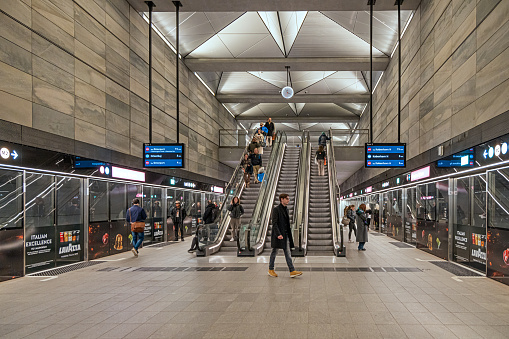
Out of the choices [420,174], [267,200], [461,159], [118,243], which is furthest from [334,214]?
Result: [118,243]

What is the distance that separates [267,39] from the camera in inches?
685

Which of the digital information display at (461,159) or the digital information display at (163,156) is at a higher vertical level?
the digital information display at (163,156)

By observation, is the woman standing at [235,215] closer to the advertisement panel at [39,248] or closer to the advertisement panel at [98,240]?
the advertisement panel at [98,240]

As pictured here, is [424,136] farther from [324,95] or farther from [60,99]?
[324,95]

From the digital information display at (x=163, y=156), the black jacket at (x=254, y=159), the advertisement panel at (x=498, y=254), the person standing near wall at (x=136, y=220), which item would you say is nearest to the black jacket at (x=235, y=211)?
the digital information display at (x=163, y=156)

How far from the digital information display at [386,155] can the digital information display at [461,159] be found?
165 cm

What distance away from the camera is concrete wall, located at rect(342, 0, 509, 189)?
7.52 metres

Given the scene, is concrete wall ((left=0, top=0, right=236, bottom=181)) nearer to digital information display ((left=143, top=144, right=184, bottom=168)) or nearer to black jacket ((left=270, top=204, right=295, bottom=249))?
digital information display ((left=143, top=144, right=184, bottom=168))

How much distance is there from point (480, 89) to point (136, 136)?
9892 millimetres

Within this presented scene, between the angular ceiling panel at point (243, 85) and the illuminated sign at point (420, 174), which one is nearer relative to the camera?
the illuminated sign at point (420, 174)

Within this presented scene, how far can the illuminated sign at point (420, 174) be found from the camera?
458 inches

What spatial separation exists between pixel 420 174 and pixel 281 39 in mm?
8938

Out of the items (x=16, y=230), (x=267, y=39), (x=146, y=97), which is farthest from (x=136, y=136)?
(x=267, y=39)

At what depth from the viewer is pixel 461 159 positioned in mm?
8945
